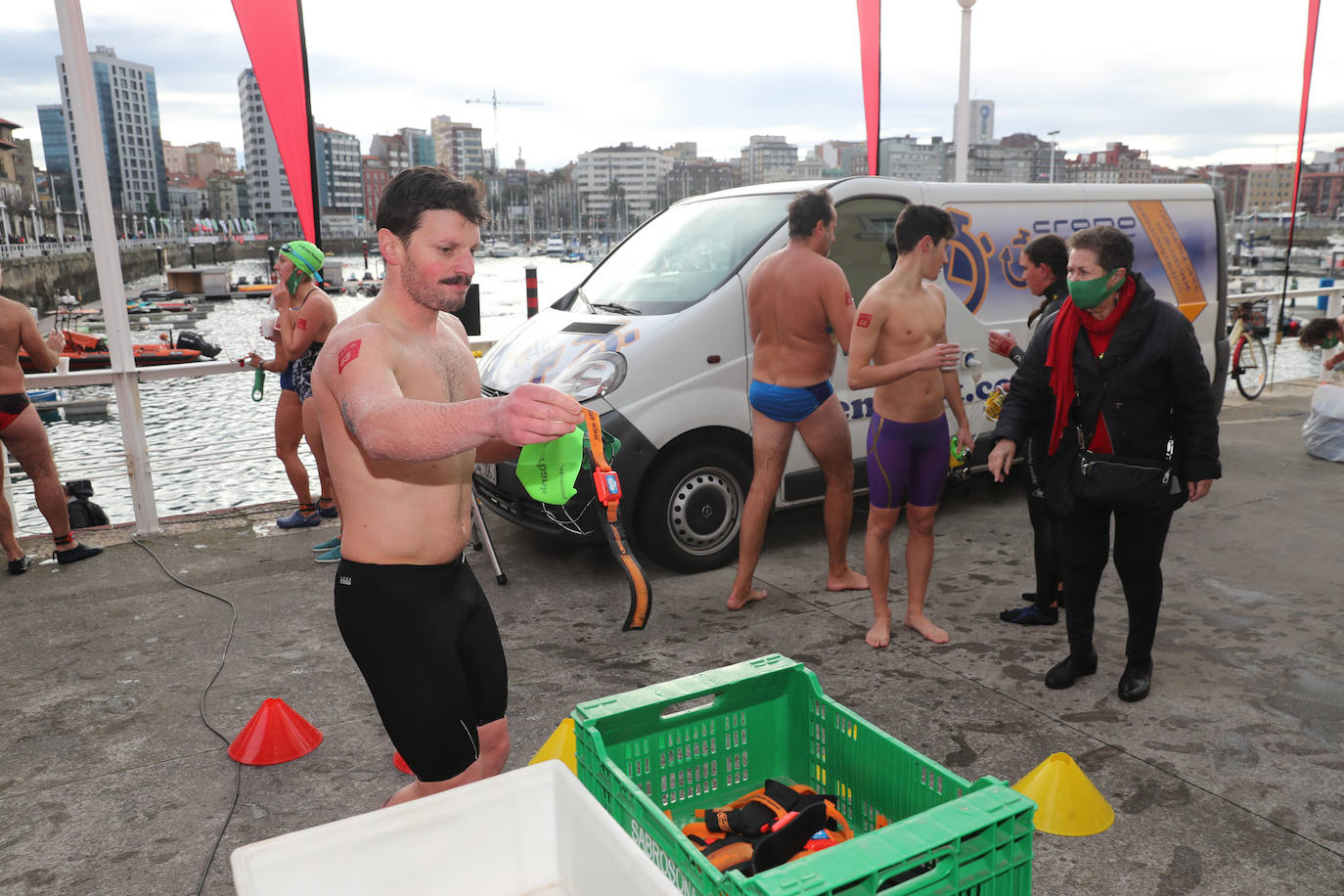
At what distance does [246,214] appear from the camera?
160 meters

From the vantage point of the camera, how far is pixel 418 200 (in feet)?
6.77

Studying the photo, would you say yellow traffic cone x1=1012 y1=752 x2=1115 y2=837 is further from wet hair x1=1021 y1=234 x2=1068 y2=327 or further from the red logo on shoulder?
wet hair x1=1021 y1=234 x2=1068 y2=327

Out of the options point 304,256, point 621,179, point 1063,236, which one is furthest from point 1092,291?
point 621,179

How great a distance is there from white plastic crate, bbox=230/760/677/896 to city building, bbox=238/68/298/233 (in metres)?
130

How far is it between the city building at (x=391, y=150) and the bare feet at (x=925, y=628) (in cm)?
8240

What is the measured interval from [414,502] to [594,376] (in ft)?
9.56

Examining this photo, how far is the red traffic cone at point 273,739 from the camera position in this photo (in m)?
3.46

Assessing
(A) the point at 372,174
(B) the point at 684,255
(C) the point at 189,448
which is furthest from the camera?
(A) the point at 372,174

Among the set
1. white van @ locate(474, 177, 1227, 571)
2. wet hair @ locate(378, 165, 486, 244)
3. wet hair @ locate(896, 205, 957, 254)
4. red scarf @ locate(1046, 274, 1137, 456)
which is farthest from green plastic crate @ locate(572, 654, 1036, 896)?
wet hair @ locate(896, 205, 957, 254)

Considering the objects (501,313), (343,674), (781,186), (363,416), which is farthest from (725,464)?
(501,313)

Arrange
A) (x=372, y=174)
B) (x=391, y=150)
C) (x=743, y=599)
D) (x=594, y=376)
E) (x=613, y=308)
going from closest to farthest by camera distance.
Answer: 1. (x=743, y=599)
2. (x=594, y=376)
3. (x=613, y=308)
4. (x=391, y=150)
5. (x=372, y=174)

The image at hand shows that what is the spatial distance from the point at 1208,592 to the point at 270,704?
4.66m

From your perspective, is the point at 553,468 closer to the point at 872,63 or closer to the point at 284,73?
the point at 284,73

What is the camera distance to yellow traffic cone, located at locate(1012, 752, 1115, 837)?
2.90 meters
